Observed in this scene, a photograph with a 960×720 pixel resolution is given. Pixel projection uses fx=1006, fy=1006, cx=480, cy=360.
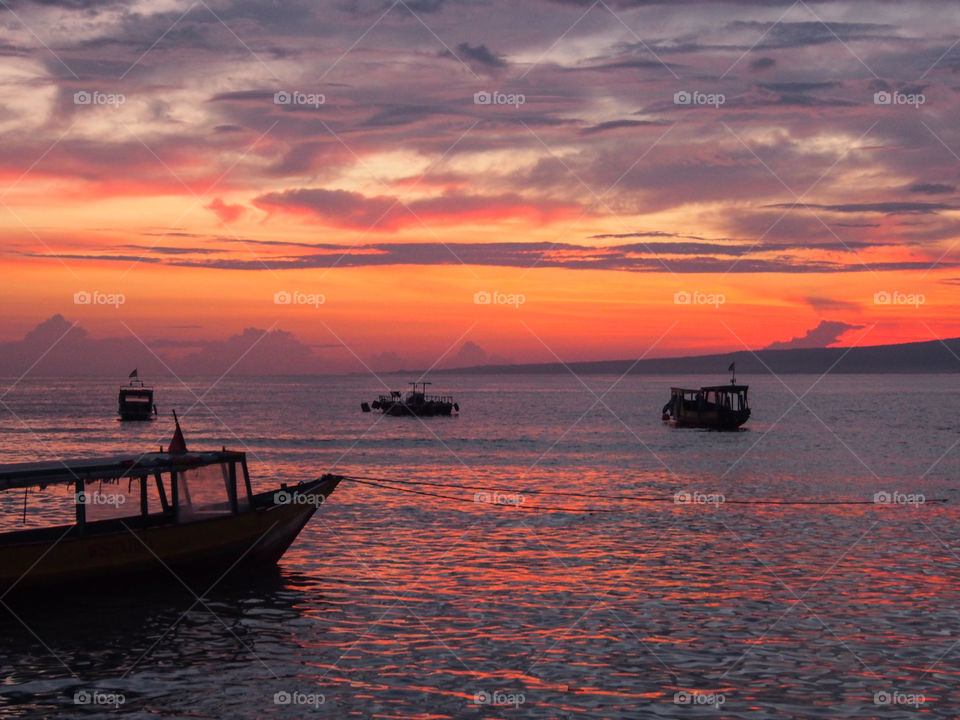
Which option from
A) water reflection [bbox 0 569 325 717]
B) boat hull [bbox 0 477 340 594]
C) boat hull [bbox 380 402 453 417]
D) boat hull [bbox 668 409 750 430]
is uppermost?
boat hull [bbox 380 402 453 417]

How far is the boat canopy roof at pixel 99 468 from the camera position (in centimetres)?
2183

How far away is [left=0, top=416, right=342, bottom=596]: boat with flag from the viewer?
2209 centimetres

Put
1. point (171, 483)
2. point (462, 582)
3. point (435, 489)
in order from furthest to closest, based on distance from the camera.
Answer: point (435, 489) < point (462, 582) < point (171, 483)

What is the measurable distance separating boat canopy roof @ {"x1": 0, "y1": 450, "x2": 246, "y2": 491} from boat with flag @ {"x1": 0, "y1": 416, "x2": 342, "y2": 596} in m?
0.02

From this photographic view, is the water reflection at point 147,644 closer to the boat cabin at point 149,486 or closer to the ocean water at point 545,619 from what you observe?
the ocean water at point 545,619

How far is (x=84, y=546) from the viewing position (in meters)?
22.6

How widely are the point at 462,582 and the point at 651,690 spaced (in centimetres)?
965

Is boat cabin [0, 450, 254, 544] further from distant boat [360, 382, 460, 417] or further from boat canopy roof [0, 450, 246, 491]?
distant boat [360, 382, 460, 417]

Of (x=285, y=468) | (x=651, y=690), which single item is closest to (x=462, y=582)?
(x=651, y=690)

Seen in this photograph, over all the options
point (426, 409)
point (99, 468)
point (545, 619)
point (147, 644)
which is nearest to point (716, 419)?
point (426, 409)

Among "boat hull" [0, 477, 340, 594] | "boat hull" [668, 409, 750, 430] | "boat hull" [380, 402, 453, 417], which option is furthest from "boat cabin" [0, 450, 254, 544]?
"boat hull" [380, 402, 453, 417]

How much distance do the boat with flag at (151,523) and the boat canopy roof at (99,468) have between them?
2 cm

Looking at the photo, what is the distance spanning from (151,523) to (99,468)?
6.81ft

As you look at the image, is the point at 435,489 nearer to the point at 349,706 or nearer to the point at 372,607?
the point at 372,607
